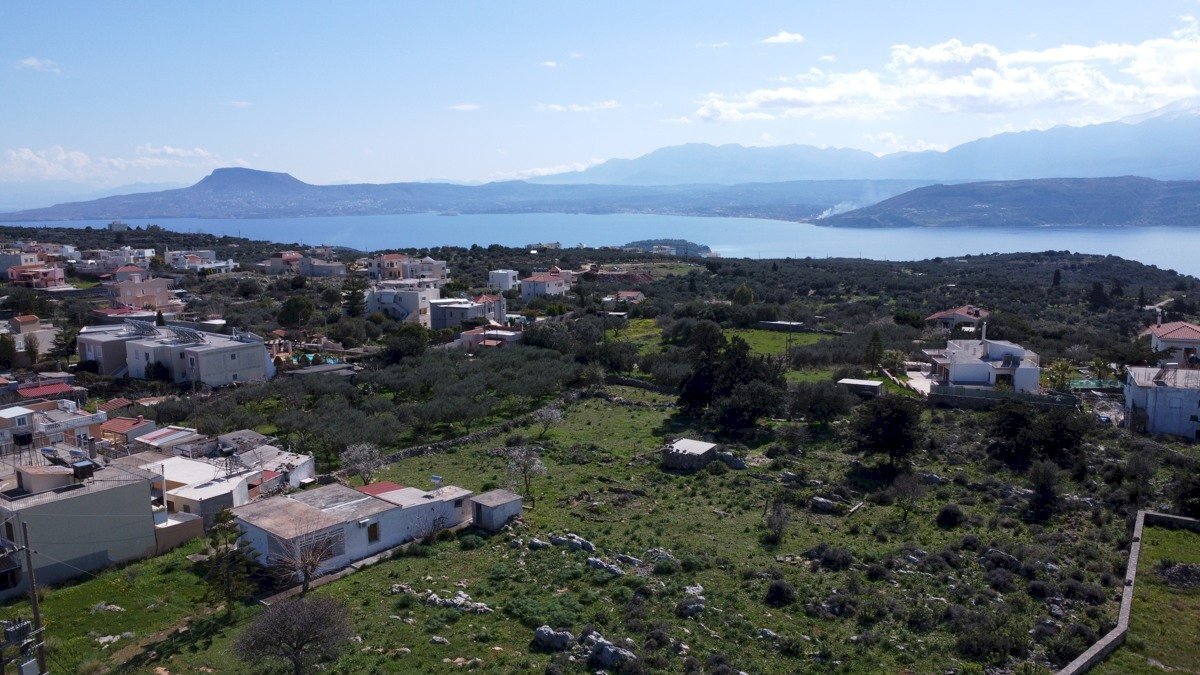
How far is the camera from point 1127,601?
13852mm

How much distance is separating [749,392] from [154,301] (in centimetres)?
4017

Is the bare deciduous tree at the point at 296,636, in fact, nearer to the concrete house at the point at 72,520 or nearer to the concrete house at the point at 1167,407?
the concrete house at the point at 72,520

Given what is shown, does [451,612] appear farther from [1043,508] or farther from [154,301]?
[154,301]

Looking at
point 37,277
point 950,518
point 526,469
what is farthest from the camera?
point 37,277

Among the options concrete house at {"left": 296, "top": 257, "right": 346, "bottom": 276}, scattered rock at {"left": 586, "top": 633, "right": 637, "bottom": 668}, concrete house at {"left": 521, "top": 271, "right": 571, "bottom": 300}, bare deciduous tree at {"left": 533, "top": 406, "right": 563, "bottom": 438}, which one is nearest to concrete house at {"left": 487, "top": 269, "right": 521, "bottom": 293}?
concrete house at {"left": 521, "top": 271, "right": 571, "bottom": 300}

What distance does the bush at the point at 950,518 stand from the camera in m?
18.1

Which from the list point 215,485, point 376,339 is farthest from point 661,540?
point 376,339

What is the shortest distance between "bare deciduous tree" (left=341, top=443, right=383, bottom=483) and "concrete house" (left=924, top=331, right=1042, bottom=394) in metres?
20.8

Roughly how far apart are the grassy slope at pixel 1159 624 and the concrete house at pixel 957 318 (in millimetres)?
29364

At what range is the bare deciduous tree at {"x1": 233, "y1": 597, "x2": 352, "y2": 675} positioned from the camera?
11.5m

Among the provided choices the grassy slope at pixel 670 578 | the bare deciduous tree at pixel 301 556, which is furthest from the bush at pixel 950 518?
the bare deciduous tree at pixel 301 556

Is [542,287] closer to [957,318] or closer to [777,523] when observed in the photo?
[957,318]

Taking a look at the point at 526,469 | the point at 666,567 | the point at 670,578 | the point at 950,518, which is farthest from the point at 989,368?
the point at 670,578

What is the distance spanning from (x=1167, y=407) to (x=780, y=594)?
724 inches
